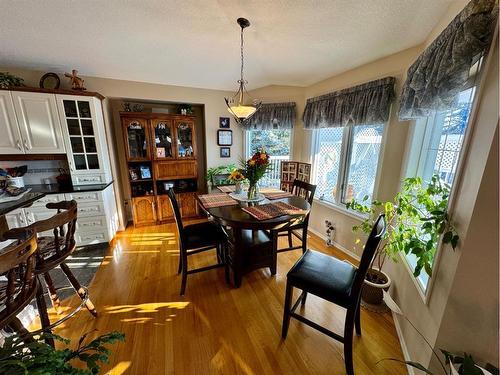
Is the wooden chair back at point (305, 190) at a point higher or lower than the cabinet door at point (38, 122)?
lower

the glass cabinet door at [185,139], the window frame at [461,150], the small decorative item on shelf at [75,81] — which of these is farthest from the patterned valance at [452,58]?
the small decorative item on shelf at [75,81]

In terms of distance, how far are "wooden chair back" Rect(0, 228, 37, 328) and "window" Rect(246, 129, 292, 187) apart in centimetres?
291

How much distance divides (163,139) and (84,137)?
105cm

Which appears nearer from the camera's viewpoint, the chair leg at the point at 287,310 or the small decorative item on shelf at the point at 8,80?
the chair leg at the point at 287,310

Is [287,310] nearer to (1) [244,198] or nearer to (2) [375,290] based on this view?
(2) [375,290]

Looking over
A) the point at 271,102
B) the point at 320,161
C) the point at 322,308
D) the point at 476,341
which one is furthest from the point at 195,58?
the point at 476,341

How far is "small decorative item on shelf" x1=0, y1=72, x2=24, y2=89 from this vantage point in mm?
2336

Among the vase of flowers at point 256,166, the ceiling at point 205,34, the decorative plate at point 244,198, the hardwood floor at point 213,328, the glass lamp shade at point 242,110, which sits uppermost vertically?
the ceiling at point 205,34

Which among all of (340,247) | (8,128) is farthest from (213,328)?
(8,128)

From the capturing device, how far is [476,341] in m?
1.01

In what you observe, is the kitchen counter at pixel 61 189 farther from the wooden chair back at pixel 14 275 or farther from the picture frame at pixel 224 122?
the picture frame at pixel 224 122

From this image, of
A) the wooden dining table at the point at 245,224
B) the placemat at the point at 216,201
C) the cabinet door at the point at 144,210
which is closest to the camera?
the wooden dining table at the point at 245,224

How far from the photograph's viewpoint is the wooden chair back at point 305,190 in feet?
7.90

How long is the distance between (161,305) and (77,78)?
2.99 m
